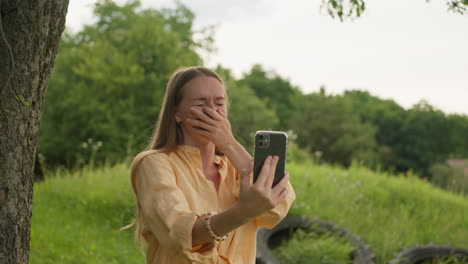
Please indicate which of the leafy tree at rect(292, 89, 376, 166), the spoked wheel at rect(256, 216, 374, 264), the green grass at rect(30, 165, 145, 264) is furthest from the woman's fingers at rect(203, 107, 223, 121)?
the leafy tree at rect(292, 89, 376, 166)

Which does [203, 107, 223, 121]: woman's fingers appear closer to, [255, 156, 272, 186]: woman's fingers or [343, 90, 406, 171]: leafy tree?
[255, 156, 272, 186]: woman's fingers

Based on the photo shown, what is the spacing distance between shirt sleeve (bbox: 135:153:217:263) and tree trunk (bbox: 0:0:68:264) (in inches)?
33.2

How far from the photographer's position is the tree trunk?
8.16 feet

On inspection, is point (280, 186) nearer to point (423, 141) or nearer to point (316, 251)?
point (316, 251)

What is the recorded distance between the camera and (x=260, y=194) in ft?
5.65

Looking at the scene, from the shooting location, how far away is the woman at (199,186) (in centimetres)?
182

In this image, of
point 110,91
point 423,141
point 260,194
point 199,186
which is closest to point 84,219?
point 199,186

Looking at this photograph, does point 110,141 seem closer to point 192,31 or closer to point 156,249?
point 192,31

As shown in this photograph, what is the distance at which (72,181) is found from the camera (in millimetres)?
10516

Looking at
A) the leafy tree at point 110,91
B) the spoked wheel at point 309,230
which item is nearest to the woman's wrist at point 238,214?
the spoked wheel at point 309,230

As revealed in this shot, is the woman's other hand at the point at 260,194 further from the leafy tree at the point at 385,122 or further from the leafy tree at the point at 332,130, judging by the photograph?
the leafy tree at the point at 332,130

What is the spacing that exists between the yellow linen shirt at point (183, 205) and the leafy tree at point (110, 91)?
21617 mm

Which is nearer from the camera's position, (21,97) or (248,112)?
(21,97)

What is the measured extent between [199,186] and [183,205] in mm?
247
